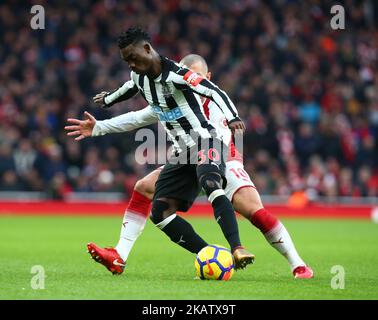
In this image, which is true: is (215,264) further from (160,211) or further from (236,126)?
(236,126)

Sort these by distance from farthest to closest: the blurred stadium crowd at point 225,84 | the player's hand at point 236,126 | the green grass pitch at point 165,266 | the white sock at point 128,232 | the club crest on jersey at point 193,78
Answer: the blurred stadium crowd at point 225,84 < the white sock at point 128,232 < the club crest on jersey at point 193,78 < the player's hand at point 236,126 < the green grass pitch at point 165,266

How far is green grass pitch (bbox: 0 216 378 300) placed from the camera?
6.61m

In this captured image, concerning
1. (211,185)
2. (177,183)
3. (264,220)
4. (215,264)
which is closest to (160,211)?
(177,183)

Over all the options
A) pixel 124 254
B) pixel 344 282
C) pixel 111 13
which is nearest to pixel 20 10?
pixel 111 13

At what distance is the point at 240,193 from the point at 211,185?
536 millimetres

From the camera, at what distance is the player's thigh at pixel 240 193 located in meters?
7.87

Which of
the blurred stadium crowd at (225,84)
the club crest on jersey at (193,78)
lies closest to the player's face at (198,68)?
the club crest on jersey at (193,78)

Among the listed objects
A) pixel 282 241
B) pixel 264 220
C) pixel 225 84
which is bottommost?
pixel 282 241

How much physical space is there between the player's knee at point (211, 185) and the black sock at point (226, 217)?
0.15 ft

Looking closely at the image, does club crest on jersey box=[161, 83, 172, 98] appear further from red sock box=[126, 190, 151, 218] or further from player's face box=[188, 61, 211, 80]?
red sock box=[126, 190, 151, 218]

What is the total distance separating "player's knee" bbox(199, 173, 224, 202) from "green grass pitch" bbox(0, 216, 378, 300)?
763 millimetres

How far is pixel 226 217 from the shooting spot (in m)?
7.45

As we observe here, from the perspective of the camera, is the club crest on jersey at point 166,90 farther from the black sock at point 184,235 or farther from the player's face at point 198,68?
the black sock at point 184,235

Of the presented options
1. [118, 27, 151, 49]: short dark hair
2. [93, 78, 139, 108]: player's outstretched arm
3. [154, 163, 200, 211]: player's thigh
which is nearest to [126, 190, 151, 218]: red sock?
[154, 163, 200, 211]: player's thigh
